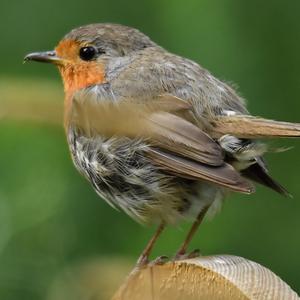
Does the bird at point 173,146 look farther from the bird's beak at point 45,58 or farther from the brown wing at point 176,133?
the bird's beak at point 45,58

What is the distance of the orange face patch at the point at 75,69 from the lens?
4.62 metres

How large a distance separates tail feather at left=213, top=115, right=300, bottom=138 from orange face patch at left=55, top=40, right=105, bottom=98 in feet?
2.98

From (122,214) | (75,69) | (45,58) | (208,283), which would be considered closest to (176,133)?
(75,69)

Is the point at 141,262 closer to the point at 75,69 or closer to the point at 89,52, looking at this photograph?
the point at 75,69

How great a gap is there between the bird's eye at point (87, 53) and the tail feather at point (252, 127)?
1.03 metres

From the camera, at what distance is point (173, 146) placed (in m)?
3.86

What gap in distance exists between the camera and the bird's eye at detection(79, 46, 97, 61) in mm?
4719

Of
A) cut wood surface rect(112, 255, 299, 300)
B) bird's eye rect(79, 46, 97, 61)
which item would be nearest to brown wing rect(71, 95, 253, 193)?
bird's eye rect(79, 46, 97, 61)

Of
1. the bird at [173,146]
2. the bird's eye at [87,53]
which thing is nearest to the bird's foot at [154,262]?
the bird at [173,146]

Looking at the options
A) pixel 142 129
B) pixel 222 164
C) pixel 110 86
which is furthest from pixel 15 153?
pixel 142 129

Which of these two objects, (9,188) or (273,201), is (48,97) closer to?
(9,188)

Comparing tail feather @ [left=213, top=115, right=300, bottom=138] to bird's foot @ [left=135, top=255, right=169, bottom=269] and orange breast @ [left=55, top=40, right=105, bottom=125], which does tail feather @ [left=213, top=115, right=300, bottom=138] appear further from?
orange breast @ [left=55, top=40, right=105, bottom=125]

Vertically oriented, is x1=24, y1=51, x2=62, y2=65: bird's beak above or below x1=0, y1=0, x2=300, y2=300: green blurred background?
above

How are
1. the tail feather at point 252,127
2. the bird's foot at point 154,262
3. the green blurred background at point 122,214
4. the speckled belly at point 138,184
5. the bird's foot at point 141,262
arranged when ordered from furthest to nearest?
the green blurred background at point 122,214, the speckled belly at point 138,184, the tail feather at point 252,127, the bird's foot at point 154,262, the bird's foot at point 141,262
